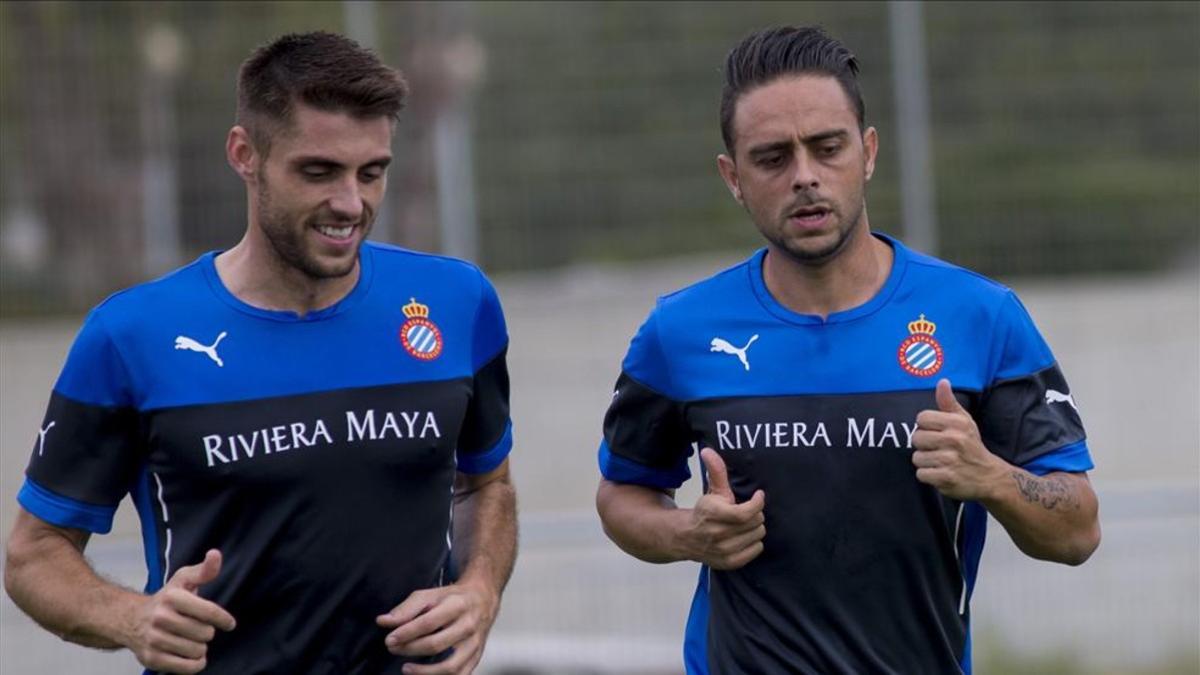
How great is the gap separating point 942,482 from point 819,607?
52cm

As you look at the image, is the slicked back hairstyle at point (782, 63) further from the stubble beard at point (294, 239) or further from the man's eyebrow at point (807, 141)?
the stubble beard at point (294, 239)

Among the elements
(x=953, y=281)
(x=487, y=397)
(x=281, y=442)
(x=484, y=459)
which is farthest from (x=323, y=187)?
(x=953, y=281)

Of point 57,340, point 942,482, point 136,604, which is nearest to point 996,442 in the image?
point 942,482

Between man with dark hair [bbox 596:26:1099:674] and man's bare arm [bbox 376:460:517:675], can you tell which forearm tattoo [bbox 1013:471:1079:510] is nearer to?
man with dark hair [bbox 596:26:1099:674]

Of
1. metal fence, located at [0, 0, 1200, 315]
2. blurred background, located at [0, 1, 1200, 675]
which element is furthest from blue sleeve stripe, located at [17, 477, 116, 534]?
metal fence, located at [0, 0, 1200, 315]

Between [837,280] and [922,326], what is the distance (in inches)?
9.1

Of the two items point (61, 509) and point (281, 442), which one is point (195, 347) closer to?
point (281, 442)

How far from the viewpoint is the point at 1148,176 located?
984 centimetres

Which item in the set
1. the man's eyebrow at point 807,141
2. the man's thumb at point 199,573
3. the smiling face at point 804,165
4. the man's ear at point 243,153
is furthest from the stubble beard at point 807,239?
the man's thumb at point 199,573

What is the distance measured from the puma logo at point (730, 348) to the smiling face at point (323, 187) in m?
0.87

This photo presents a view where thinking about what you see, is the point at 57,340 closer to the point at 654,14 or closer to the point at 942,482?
the point at 654,14

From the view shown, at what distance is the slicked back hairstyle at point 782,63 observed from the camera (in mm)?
4359

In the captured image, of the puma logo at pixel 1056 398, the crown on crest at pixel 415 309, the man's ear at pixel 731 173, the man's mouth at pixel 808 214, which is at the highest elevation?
the man's ear at pixel 731 173

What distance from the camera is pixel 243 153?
4.27 metres
